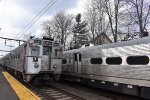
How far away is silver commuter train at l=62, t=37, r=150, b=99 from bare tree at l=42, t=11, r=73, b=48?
141ft

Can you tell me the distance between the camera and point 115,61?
44.9 feet

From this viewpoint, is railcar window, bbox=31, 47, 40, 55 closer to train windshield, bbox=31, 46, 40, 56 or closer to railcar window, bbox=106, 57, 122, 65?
train windshield, bbox=31, 46, 40, 56

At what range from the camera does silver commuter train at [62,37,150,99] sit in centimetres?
1158

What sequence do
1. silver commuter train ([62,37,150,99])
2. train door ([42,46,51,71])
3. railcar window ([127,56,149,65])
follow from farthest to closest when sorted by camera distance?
train door ([42,46,51,71])
silver commuter train ([62,37,150,99])
railcar window ([127,56,149,65])

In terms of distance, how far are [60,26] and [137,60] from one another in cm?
5241

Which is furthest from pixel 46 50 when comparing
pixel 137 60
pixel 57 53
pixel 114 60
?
pixel 137 60

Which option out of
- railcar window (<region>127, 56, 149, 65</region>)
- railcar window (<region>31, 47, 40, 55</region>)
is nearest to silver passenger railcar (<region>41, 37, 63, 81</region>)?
railcar window (<region>31, 47, 40, 55</region>)

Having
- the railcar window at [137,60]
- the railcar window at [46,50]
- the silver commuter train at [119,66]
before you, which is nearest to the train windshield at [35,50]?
the railcar window at [46,50]

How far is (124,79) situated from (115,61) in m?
1.28

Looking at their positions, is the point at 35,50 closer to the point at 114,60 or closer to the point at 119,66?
the point at 114,60

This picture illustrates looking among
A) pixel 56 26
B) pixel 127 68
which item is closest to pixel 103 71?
pixel 127 68

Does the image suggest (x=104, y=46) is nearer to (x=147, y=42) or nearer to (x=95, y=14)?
(x=147, y=42)

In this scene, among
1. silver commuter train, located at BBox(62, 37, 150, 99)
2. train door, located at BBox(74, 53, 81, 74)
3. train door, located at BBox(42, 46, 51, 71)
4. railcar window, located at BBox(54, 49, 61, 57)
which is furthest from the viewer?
train door, located at BBox(74, 53, 81, 74)

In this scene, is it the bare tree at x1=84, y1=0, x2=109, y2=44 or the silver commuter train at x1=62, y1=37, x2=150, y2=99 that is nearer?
the silver commuter train at x1=62, y1=37, x2=150, y2=99
